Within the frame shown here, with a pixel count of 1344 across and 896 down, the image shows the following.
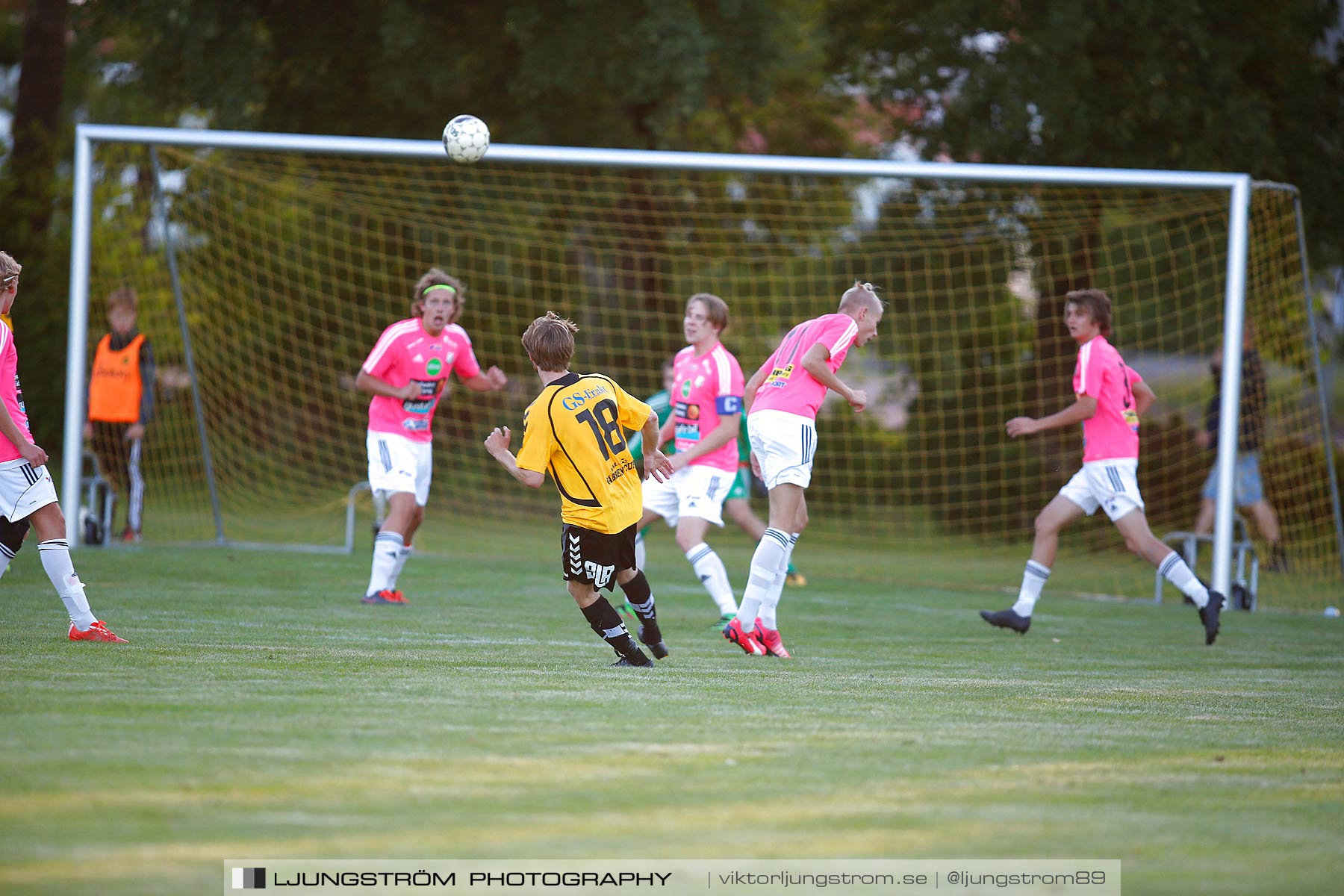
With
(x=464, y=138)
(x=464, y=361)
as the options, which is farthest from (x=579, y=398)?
(x=464, y=138)

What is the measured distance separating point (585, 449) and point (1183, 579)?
Result: 3903 millimetres

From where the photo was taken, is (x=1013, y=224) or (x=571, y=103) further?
(x=571, y=103)

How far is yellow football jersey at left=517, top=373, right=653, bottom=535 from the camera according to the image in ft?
19.0

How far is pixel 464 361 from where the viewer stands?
8805mm

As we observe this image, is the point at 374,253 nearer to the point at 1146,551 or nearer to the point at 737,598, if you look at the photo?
the point at 737,598

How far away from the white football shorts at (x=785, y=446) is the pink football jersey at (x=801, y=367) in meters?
0.05

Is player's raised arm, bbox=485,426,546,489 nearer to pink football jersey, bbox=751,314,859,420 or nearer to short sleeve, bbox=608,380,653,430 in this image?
short sleeve, bbox=608,380,653,430

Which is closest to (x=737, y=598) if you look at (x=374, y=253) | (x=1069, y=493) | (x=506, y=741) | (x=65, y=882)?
(x=1069, y=493)

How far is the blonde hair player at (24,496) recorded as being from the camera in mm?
5871

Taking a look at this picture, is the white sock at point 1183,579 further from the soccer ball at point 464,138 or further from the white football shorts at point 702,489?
the soccer ball at point 464,138

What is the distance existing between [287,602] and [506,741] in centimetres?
424

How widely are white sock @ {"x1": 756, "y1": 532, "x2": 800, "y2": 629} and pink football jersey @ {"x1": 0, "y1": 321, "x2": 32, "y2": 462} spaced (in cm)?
323

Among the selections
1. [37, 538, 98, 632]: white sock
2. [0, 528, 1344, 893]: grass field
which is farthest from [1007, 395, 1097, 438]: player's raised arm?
[37, 538, 98, 632]: white sock

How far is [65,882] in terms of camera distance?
2848 millimetres
